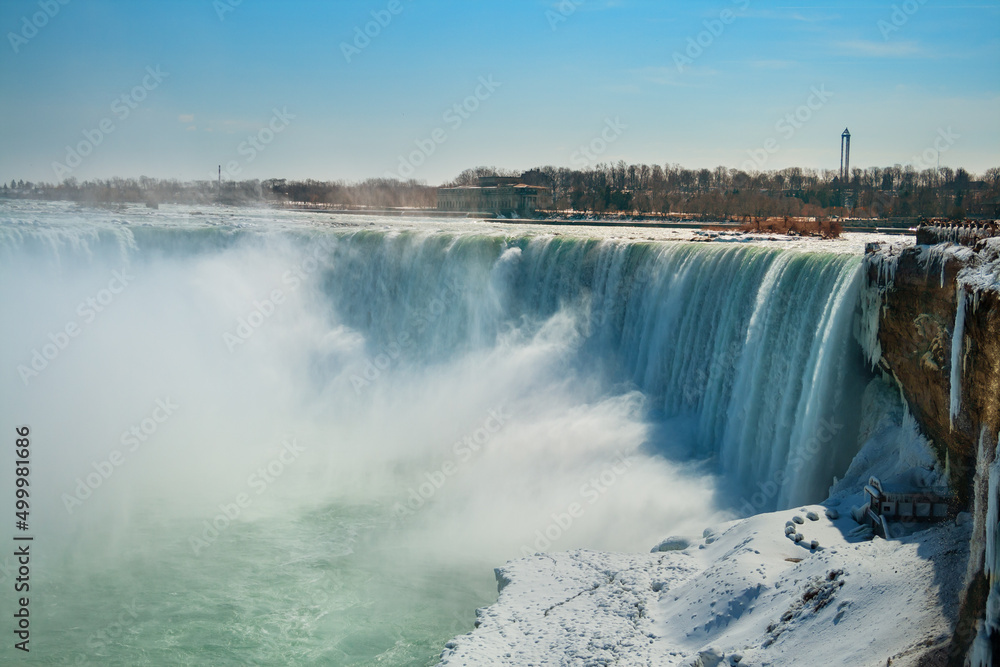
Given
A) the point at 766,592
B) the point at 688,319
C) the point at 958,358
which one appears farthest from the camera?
the point at 688,319

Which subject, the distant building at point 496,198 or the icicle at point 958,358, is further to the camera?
the distant building at point 496,198

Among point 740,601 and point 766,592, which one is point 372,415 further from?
point 766,592

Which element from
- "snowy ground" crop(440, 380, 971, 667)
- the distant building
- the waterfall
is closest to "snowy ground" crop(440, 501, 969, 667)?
"snowy ground" crop(440, 380, 971, 667)

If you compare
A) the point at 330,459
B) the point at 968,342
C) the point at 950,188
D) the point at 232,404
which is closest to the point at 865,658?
the point at 968,342

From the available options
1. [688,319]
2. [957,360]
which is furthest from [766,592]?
[688,319]

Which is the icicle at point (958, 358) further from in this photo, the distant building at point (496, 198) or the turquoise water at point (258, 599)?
the distant building at point (496, 198)

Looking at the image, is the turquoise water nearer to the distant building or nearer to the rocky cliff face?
the rocky cliff face

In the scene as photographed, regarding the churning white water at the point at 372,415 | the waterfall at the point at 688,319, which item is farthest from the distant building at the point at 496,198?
the waterfall at the point at 688,319
